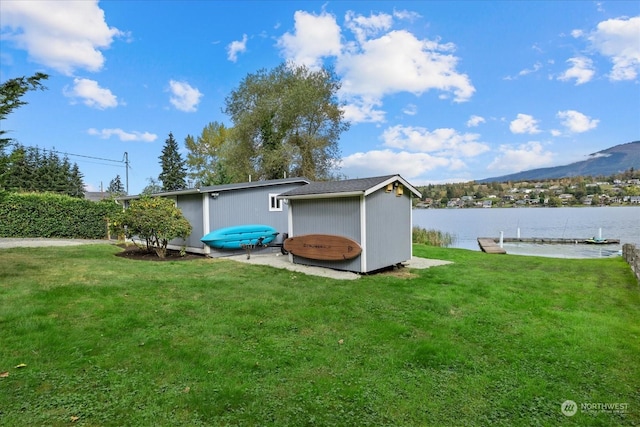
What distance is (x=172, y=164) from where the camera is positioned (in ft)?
139

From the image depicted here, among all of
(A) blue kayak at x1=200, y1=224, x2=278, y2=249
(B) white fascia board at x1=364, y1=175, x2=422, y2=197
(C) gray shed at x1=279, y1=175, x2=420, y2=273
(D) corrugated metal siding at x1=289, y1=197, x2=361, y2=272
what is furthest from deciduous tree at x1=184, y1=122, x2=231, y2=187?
(B) white fascia board at x1=364, y1=175, x2=422, y2=197

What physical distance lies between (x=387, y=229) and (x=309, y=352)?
17.8 feet

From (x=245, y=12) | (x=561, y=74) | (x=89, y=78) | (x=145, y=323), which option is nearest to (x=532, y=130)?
(x=561, y=74)

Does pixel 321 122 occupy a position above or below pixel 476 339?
above

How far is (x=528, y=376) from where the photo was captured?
3166 millimetres

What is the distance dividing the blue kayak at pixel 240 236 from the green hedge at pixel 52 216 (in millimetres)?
7561

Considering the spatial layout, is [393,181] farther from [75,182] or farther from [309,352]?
[75,182]

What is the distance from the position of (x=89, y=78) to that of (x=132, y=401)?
24.5m

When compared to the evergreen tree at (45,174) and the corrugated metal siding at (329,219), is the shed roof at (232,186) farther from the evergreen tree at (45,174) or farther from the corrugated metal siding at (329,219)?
the evergreen tree at (45,174)

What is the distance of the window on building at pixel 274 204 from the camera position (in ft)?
39.9

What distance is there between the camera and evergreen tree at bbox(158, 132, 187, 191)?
41.1 m

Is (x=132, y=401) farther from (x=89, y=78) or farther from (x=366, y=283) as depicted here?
(x=89, y=78)

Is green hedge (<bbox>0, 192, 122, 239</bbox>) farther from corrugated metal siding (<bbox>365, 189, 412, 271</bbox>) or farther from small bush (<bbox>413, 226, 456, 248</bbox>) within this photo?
small bush (<bbox>413, 226, 456, 248</bbox>)

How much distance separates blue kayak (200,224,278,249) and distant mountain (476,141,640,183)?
69940 mm
